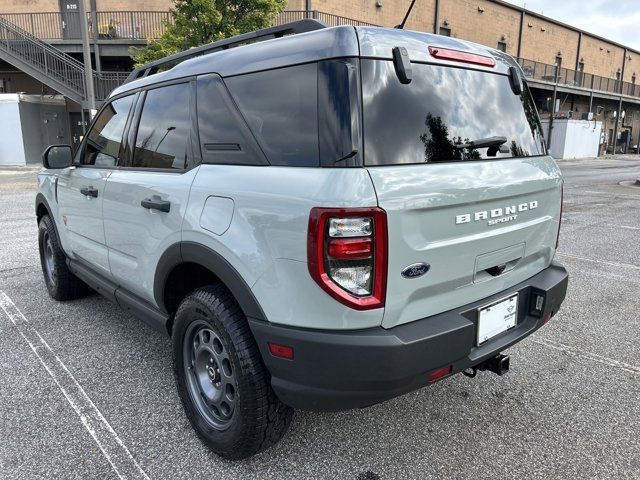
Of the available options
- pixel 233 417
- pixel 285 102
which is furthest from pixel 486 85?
pixel 233 417

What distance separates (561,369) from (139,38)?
23.2 metres

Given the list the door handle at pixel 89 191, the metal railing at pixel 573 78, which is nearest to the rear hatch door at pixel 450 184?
the door handle at pixel 89 191

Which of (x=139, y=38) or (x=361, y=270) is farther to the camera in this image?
(x=139, y=38)

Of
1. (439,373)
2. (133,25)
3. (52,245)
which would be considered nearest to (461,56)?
(439,373)

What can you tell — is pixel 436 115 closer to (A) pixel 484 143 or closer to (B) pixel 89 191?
(A) pixel 484 143

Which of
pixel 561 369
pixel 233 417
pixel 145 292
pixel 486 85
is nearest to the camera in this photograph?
pixel 233 417

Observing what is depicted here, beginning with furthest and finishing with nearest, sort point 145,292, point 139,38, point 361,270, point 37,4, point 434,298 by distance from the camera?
point 37,4 → point 139,38 → point 145,292 → point 434,298 → point 361,270

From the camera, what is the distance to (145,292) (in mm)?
2928

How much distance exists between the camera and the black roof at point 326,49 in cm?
198

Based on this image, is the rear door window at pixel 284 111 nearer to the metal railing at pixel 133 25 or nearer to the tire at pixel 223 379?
the tire at pixel 223 379

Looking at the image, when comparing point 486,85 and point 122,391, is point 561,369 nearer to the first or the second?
point 486,85

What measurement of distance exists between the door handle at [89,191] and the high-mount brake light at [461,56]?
2353 millimetres

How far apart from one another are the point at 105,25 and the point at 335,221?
24499 millimetres

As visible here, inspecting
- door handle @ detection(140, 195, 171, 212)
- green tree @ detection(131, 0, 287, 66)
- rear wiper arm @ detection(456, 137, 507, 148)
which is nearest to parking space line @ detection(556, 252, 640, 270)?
rear wiper arm @ detection(456, 137, 507, 148)
